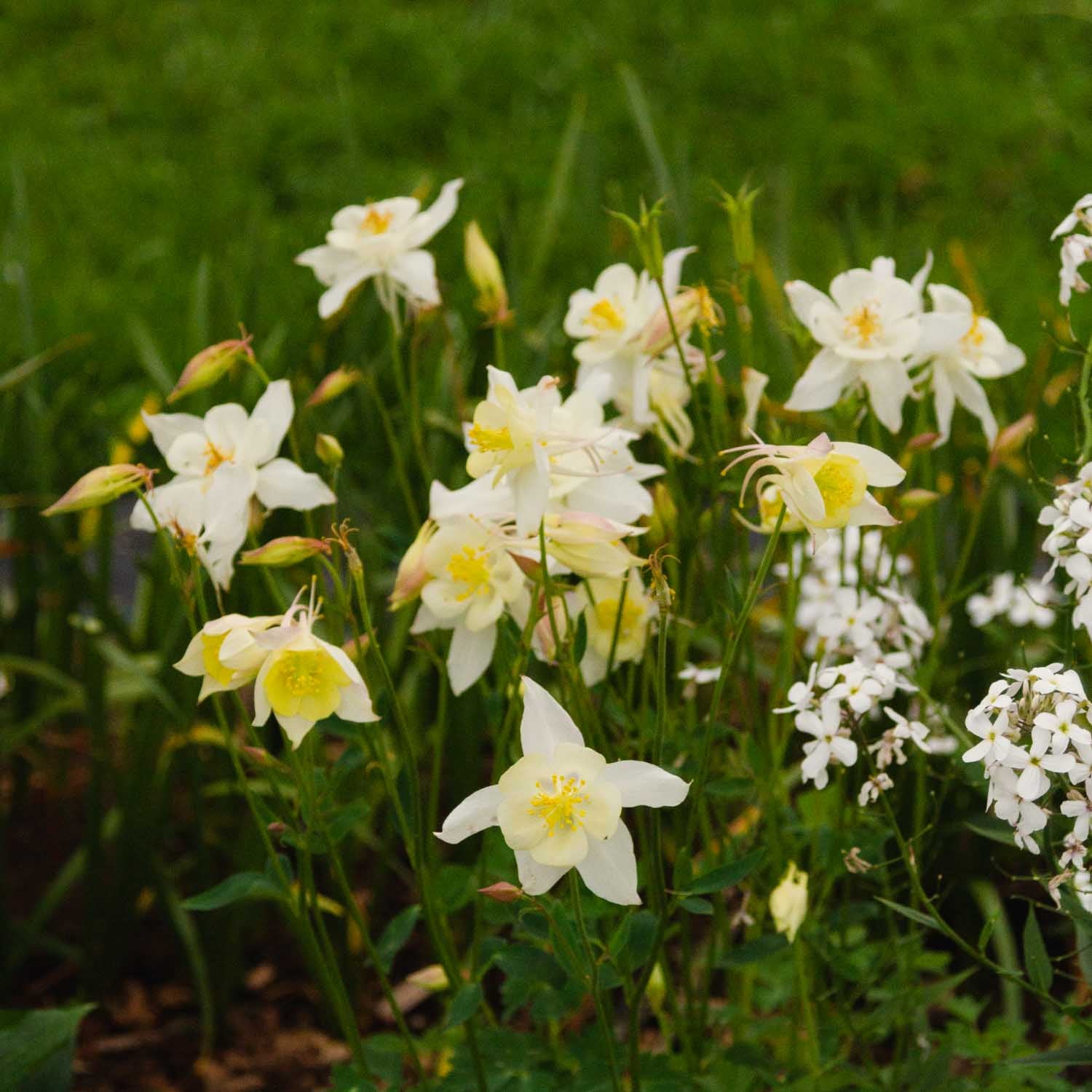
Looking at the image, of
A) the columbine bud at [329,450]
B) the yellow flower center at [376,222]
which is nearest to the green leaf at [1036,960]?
the columbine bud at [329,450]

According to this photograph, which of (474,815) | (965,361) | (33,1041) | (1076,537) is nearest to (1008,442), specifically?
(965,361)

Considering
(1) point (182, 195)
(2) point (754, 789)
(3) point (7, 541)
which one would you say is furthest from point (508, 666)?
(1) point (182, 195)

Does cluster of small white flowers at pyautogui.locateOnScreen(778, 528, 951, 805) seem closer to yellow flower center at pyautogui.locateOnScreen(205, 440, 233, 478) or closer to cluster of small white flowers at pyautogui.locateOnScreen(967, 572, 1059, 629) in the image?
cluster of small white flowers at pyautogui.locateOnScreen(967, 572, 1059, 629)

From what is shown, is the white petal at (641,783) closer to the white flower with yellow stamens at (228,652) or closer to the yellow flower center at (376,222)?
the white flower with yellow stamens at (228,652)

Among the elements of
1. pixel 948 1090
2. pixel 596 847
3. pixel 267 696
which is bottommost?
pixel 948 1090

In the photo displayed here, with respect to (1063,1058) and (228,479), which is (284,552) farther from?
(1063,1058)

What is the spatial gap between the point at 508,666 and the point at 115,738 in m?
1.26

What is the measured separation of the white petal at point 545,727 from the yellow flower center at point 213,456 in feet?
1.31

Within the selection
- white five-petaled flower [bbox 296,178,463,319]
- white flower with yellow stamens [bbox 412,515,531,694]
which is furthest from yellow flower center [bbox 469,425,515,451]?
white five-petaled flower [bbox 296,178,463,319]

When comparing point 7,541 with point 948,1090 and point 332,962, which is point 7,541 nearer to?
point 332,962

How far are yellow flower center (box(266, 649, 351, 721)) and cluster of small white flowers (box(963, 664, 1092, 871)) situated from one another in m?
0.44

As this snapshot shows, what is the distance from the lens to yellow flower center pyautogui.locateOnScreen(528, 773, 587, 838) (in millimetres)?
1034

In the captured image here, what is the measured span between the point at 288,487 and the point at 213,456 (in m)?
0.07

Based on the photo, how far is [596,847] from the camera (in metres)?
1.07
